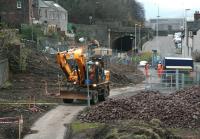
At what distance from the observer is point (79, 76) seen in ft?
127

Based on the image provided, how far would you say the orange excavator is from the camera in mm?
37969

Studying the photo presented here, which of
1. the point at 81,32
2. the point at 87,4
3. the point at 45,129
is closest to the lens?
the point at 45,129

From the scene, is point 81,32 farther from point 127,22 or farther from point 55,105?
point 55,105

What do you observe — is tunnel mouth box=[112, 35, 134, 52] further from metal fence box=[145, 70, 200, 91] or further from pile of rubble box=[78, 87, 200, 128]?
pile of rubble box=[78, 87, 200, 128]

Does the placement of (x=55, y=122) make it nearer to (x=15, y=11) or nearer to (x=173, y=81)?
(x=173, y=81)

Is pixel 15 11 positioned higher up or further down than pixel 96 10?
further down

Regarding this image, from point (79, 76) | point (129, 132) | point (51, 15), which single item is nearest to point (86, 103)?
point (79, 76)

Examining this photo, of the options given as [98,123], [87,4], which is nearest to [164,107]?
[98,123]

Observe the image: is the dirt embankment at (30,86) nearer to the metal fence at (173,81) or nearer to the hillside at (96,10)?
the metal fence at (173,81)


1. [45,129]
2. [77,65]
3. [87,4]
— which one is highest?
[87,4]

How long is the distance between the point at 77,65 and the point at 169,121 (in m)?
10.6

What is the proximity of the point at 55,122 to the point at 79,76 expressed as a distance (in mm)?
7580

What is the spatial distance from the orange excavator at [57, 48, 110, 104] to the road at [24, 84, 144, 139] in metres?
0.88

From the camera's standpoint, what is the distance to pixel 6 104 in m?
36.7
